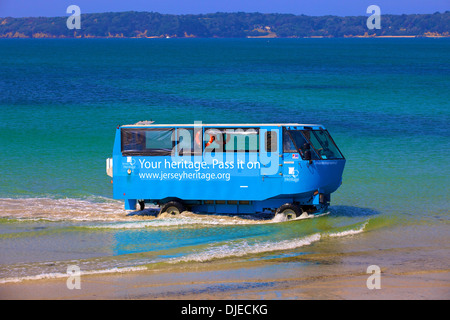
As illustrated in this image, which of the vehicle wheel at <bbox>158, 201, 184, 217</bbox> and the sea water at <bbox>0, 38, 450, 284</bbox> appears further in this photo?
the vehicle wheel at <bbox>158, 201, 184, 217</bbox>

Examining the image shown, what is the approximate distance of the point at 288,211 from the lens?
18.1m

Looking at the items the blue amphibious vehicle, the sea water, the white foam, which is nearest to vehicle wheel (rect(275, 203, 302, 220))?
the blue amphibious vehicle

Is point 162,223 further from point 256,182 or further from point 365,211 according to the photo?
point 365,211

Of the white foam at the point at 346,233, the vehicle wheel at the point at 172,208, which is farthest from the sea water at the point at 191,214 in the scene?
the vehicle wheel at the point at 172,208

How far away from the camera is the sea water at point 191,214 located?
15719mm

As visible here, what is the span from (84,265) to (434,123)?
29122 mm

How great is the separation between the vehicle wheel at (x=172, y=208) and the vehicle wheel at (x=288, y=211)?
8.03 feet

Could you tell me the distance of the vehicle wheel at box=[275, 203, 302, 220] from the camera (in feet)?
59.1

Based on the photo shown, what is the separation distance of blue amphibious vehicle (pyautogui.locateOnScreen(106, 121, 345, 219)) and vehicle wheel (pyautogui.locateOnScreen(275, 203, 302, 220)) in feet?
0.08

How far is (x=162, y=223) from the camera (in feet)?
58.8

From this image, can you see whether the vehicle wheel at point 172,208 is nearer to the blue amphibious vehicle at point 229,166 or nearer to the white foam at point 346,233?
the blue amphibious vehicle at point 229,166

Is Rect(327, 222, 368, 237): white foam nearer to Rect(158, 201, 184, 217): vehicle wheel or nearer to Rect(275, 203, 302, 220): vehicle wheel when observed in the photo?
Rect(275, 203, 302, 220): vehicle wheel
